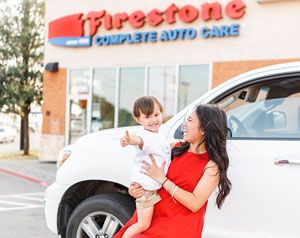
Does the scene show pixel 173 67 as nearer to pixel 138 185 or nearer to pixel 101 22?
pixel 101 22

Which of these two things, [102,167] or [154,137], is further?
[102,167]

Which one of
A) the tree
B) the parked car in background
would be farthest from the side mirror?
the parked car in background

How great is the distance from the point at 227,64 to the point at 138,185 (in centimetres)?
1022

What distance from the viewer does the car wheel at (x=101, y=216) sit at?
3.76 metres

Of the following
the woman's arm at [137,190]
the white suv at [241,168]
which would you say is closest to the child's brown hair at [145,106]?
the woman's arm at [137,190]

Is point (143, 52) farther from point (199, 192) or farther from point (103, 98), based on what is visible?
point (199, 192)

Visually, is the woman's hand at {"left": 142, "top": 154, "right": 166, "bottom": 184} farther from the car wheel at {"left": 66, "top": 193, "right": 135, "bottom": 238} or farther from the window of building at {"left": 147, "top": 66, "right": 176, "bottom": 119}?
the window of building at {"left": 147, "top": 66, "right": 176, "bottom": 119}

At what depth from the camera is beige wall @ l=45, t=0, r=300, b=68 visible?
1206 centimetres

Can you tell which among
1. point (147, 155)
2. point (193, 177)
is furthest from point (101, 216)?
point (193, 177)

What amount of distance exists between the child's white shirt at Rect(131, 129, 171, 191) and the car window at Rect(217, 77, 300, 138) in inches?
27.7

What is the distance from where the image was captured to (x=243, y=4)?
1258cm

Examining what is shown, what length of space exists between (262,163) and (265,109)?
48cm

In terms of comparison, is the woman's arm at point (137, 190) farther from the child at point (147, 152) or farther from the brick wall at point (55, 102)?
the brick wall at point (55, 102)

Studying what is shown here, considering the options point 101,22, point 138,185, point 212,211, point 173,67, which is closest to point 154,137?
point 138,185
